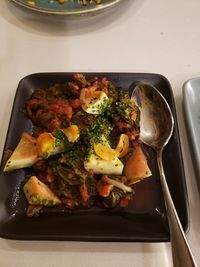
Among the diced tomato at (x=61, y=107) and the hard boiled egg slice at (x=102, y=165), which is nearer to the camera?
the hard boiled egg slice at (x=102, y=165)

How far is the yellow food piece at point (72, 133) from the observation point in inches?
40.3

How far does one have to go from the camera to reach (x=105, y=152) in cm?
98

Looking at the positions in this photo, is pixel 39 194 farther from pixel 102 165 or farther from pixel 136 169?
pixel 136 169

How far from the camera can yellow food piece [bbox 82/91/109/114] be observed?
3.63 ft

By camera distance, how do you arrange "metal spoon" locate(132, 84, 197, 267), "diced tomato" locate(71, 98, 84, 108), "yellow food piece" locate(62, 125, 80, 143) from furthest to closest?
"diced tomato" locate(71, 98, 84, 108) < "yellow food piece" locate(62, 125, 80, 143) < "metal spoon" locate(132, 84, 197, 267)

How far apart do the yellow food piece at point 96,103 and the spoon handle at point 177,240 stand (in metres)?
0.38

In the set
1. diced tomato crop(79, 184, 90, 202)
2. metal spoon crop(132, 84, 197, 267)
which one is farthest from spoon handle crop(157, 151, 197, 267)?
diced tomato crop(79, 184, 90, 202)

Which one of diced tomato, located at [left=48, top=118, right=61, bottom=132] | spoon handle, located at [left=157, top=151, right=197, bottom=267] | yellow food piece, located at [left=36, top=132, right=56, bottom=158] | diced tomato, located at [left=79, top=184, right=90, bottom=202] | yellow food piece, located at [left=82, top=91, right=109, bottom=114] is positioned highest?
yellow food piece, located at [left=82, top=91, right=109, bottom=114]

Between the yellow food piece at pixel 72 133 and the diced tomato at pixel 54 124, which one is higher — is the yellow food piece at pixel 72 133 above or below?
below

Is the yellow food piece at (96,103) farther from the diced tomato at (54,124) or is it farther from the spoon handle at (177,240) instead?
the spoon handle at (177,240)

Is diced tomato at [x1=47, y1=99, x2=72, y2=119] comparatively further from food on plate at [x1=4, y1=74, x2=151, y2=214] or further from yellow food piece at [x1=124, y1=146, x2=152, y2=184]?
yellow food piece at [x1=124, y1=146, x2=152, y2=184]

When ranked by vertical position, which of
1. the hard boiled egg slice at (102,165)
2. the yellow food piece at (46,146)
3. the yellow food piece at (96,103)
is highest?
the yellow food piece at (96,103)

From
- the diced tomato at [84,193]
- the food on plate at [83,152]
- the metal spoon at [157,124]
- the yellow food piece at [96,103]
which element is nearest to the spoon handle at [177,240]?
the metal spoon at [157,124]

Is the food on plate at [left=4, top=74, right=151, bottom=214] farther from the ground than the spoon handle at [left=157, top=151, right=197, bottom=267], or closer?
farther from the ground
